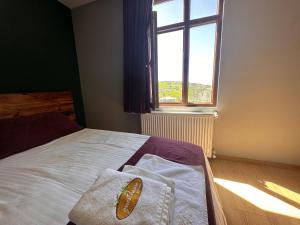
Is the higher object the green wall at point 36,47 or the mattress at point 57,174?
the green wall at point 36,47

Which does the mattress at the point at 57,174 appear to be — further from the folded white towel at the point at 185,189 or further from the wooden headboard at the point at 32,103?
the wooden headboard at the point at 32,103

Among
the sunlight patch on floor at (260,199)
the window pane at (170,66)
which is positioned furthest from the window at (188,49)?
the sunlight patch on floor at (260,199)

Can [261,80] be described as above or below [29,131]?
above

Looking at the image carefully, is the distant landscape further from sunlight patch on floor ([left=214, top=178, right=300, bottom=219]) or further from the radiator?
sunlight patch on floor ([left=214, top=178, right=300, bottom=219])

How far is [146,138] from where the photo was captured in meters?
1.55

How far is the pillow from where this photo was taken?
1.34 meters

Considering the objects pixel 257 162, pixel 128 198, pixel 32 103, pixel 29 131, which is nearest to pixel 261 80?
pixel 257 162

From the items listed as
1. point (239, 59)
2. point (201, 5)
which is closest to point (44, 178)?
point (239, 59)

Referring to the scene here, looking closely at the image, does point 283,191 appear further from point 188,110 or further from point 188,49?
point 188,49

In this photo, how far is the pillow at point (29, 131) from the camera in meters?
1.34

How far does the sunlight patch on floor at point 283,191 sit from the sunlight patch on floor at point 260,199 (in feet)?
0.41

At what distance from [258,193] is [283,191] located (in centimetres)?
28

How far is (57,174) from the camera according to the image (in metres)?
0.97

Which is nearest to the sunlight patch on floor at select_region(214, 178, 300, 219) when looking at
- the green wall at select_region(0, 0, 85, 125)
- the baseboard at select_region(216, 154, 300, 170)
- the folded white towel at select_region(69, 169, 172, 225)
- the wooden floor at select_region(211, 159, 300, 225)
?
the wooden floor at select_region(211, 159, 300, 225)
